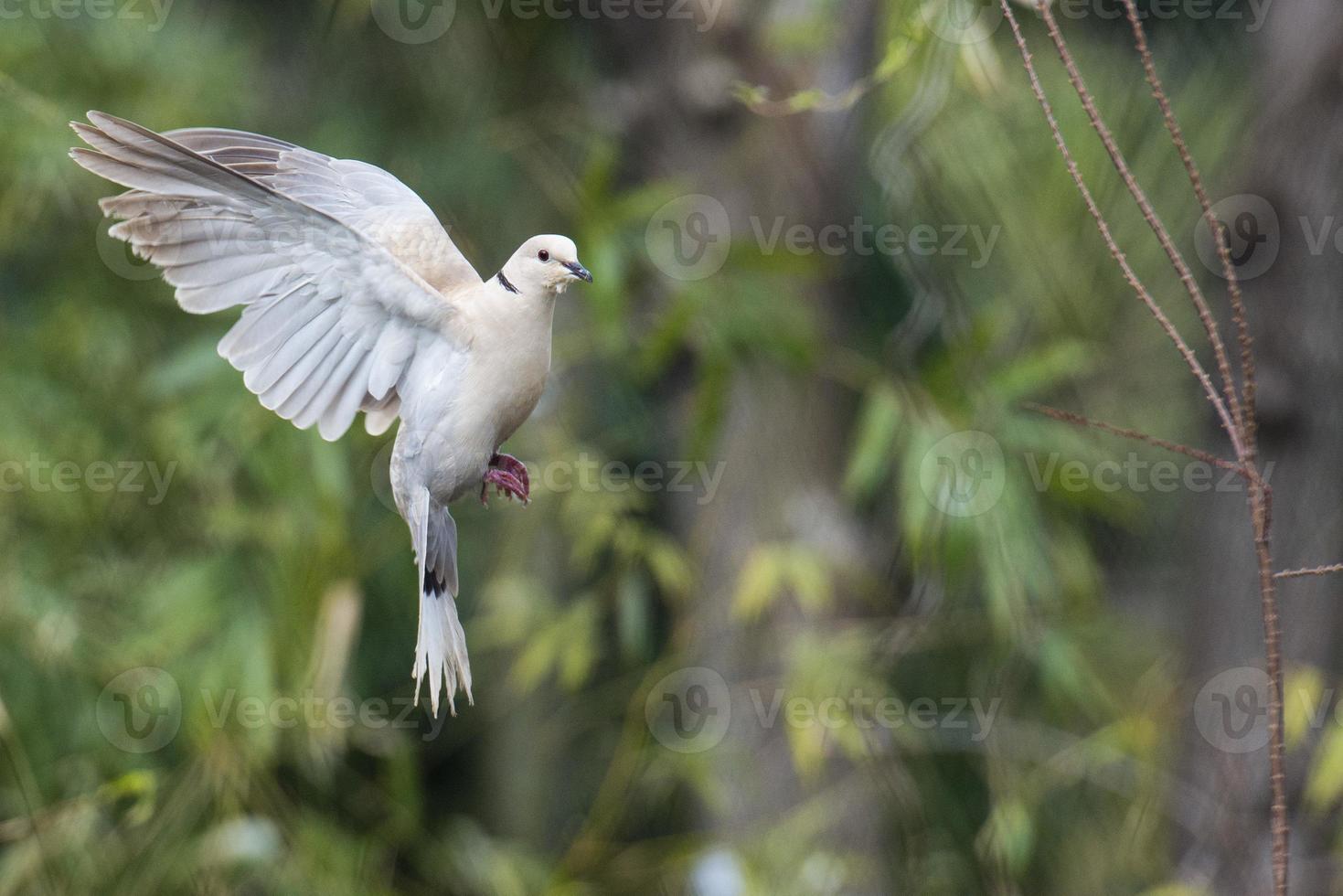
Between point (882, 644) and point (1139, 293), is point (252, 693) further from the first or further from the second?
point (1139, 293)

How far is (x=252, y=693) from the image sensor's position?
3238 mm

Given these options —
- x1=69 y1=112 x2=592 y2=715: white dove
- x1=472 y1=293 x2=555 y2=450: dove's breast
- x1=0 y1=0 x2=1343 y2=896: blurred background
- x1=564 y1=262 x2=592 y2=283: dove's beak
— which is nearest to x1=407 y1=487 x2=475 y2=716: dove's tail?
x1=69 y1=112 x2=592 y2=715: white dove

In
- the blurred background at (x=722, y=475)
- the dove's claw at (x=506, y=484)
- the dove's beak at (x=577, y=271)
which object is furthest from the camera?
the blurred background at (x=722, y=475)

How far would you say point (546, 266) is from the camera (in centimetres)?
97

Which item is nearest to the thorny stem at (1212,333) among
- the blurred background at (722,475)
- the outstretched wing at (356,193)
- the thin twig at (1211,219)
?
the thin twig at (1211,219)

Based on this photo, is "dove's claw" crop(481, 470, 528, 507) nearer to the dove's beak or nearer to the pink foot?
the pink foot

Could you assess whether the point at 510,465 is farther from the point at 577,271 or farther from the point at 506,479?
the point at 577,271

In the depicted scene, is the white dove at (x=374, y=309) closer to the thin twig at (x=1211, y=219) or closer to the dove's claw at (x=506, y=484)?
the dove's claw at (x=506, y=484)

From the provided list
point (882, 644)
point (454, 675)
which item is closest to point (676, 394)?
point (882, 644)

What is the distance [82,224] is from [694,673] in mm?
2126

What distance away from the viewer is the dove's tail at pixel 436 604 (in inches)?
42.8

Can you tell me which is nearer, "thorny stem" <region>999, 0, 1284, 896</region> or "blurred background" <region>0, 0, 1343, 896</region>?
"thorny stem" <region>999, 0, 1284, 896</region>

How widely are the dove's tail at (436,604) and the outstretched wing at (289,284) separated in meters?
A: 0.09

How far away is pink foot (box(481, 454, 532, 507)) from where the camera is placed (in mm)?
1087
